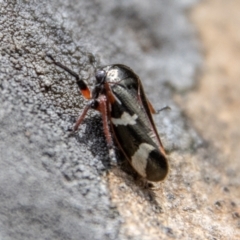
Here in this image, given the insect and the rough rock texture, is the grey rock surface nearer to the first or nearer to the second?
the rough rock texture

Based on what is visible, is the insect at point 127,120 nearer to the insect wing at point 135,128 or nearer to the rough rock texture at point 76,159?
the insect wing at point 135,128

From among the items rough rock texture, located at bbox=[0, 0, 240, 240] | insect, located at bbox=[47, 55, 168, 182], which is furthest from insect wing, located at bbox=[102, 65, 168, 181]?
rough rock texture, located at bbox=[0, 0, 240, 240]

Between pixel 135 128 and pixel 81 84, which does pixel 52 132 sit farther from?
pixel 135 128

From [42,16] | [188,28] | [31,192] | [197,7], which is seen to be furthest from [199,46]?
[31,192]

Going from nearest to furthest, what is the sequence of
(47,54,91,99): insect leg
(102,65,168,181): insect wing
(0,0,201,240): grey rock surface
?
1. (0,0,201,240): grey rock surface
2. (102,65,168,181): insect wing
3. (47,54,91,99): insect leg

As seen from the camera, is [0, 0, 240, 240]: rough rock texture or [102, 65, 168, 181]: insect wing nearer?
[0, 0, 240, 240]: rough rock texture

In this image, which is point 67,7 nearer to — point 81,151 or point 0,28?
point 0,28

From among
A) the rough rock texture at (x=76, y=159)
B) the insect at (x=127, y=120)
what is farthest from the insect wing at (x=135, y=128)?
the rough rock texture at (x=76, y=159)
